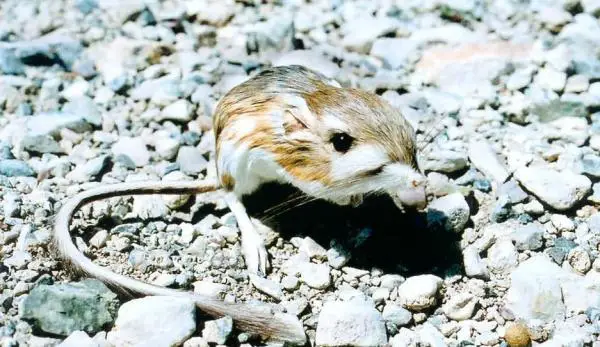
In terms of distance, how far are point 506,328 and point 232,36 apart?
10.2 ft

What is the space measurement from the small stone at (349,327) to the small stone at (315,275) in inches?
10.0

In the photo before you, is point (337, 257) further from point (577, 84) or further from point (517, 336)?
point (577, 84)

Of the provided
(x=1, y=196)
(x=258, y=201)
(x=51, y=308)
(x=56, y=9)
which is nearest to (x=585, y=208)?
(x=258, y=201)

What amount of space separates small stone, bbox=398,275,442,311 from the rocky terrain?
11 millimetres

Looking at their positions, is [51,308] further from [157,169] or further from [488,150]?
[488,150]

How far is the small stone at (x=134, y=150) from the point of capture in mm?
4719

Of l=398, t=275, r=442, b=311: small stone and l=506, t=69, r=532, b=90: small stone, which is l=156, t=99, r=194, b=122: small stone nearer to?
l=398, t=275, r=442, b=311: small stone

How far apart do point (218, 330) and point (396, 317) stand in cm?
81

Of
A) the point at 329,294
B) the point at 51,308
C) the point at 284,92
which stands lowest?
the point at 329,294

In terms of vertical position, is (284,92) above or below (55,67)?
above

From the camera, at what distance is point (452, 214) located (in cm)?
411

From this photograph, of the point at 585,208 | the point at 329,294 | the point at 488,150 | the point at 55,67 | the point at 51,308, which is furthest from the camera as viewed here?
the point at 55,67

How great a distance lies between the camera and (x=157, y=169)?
4.66 metres

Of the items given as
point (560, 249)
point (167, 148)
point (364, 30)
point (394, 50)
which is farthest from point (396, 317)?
point (364, 30)
